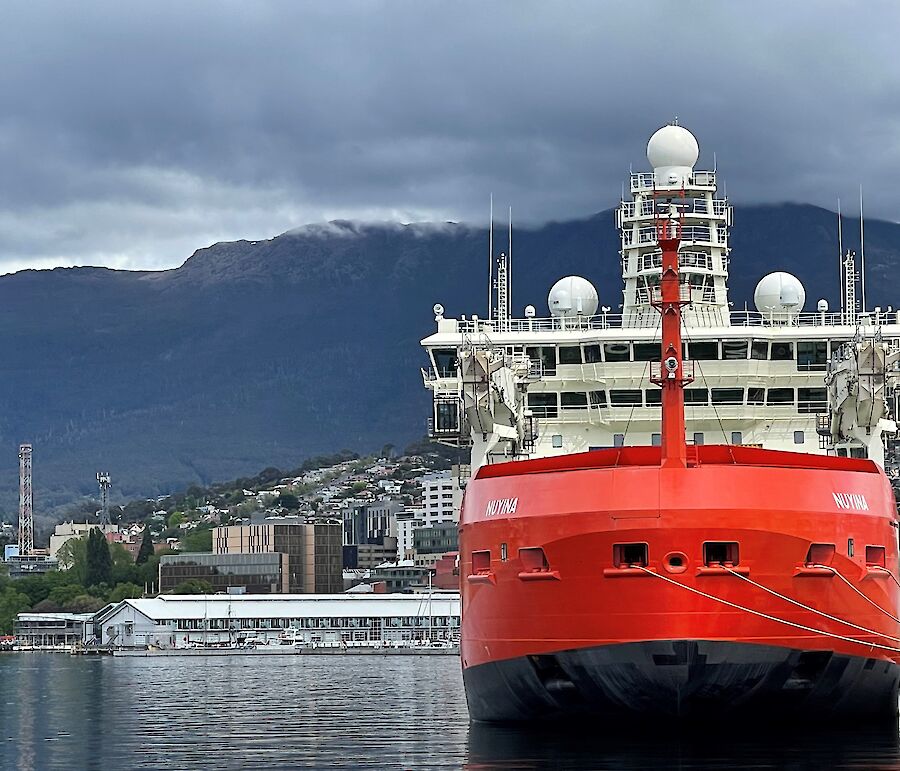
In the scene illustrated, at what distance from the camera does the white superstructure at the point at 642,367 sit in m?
47.9

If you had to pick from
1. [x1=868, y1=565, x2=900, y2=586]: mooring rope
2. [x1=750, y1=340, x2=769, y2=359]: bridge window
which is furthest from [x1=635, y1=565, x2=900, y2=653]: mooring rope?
[x1=750, y1=340, x2=769, y2=359]: bridge window

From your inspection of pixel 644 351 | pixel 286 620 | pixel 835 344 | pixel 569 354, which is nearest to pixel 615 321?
pixel 569 354

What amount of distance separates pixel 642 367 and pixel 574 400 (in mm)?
1895

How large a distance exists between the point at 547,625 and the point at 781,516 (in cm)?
473

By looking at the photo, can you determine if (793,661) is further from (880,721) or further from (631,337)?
(631,337)

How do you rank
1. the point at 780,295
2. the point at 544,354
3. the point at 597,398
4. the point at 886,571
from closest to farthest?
the point at 886,571
the point at 597,398
the point at 544,354
the point at 780,295

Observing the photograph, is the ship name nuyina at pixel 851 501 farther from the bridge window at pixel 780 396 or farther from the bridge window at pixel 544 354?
the bridge window at pixel 544 354

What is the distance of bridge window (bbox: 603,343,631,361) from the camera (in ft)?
168

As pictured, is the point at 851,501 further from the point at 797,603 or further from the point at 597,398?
the point at 597,398

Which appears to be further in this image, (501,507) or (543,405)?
(543,405)

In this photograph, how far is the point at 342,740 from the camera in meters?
42.5

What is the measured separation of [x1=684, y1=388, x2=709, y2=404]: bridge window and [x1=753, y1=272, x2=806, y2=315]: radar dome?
25.2 feet

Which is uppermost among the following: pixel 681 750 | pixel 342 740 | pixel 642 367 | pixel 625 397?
pixel 642 367

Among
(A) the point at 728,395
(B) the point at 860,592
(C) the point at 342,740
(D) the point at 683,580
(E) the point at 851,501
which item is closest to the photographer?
(D) the point at 683,580
